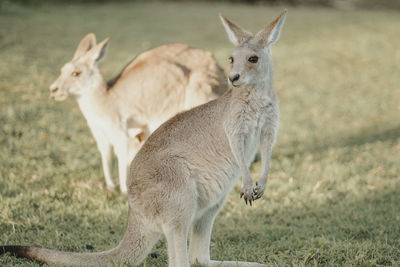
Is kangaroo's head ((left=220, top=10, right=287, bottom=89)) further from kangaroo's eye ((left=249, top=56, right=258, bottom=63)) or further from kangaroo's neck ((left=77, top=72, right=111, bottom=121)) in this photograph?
kangaroo's neck ((left=77, top=72, right=111, bottom=121))

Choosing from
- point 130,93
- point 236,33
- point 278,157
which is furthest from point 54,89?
point 278,157

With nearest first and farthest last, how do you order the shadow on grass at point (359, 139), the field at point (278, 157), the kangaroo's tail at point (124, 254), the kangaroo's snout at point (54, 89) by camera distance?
the kangaroo's tail at point (124, 254) < the field at point (278, 157) < the kangaroo's snout at point (54, 89) < the shadow on grass at point (359, 139)

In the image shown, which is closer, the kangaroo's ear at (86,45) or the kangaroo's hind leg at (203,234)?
the kangaroo's hind leg at (203,234)

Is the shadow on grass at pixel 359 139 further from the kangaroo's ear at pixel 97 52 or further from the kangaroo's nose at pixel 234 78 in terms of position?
the kangaroo's nose at pixel 234 78

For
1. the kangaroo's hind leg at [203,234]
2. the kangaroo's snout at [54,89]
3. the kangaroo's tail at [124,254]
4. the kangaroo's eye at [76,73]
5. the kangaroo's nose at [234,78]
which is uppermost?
the kangaroo's nose at [234,78]

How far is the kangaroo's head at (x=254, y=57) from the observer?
10.3ft

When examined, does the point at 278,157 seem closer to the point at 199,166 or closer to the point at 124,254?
the point at 199,166

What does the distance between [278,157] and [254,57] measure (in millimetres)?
3357

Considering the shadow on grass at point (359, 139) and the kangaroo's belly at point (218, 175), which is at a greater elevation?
the kangaroo's belly at point (218, 175)

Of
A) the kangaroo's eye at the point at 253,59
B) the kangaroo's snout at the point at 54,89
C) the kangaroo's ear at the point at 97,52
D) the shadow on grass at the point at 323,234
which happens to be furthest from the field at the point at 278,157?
the kangaroo's eye at the point at 253,59

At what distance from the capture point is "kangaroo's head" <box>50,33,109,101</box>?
4992mm

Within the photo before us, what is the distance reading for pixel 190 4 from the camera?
2128 cm

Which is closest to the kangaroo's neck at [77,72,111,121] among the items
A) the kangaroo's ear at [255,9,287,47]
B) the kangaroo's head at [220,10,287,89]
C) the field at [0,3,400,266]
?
the field at [0,3,400,266]

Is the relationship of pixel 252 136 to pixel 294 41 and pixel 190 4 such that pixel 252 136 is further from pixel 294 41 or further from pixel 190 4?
pixel 190 4
